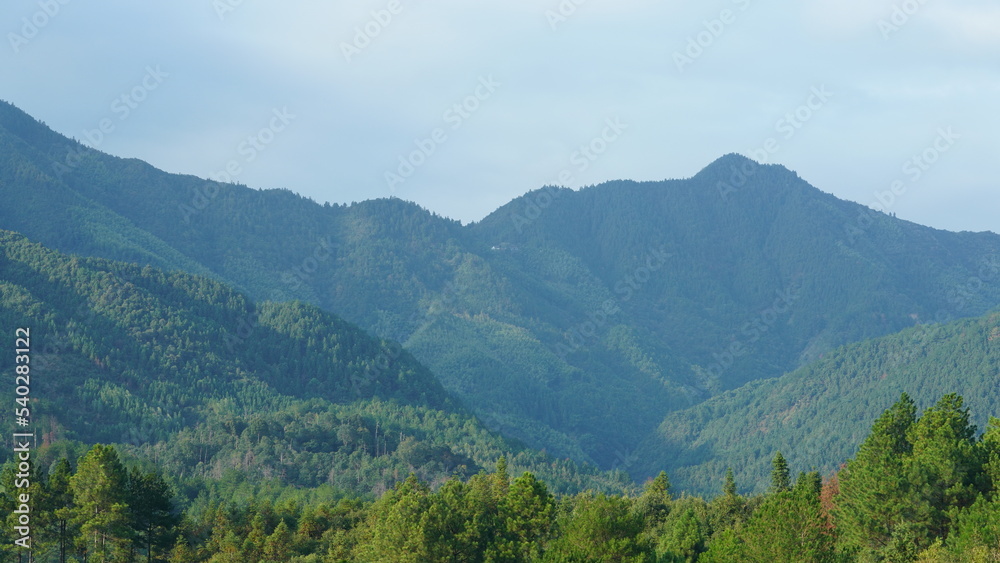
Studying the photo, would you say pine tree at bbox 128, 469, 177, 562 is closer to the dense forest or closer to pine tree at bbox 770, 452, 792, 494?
the dense forest

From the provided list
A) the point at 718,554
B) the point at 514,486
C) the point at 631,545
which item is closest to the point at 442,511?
the point at 514,486

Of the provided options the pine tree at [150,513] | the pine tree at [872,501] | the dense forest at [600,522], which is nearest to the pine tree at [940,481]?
the dense forest at [600,522]

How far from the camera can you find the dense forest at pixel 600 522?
3728 inches

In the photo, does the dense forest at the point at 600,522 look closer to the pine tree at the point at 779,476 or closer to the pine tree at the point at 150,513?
the pine tree at the point at 150,513

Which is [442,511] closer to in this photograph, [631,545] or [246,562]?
[631,545]

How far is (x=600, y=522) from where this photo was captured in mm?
100625

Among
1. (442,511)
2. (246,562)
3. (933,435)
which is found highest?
(933,435)

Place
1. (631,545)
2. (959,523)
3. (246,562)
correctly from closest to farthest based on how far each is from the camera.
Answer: (959,523) < (631,545) < (246,562)

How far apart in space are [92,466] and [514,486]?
124ft

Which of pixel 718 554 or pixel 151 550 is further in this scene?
pixel 151 550

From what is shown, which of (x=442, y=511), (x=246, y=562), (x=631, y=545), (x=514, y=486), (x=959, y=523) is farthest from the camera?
(x=246, y=562)

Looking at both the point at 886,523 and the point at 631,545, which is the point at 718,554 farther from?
the point at 886,523

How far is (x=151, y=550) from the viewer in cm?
11669

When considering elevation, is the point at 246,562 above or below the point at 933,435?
below
